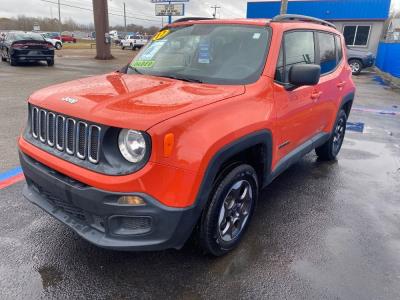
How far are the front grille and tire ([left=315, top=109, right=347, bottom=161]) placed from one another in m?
3.60

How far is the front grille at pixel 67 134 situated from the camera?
228cm

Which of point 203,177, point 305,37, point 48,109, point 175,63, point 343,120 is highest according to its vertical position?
point 305,37

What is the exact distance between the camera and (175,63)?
3.49 meters

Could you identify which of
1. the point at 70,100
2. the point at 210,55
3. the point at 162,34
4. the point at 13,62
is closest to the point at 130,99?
the point at 70,100

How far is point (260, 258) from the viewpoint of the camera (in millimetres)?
2893

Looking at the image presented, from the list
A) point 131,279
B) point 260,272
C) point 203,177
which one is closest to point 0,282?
point 131,279

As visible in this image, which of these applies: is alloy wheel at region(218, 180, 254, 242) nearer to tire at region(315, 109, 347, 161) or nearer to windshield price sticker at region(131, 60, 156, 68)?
windshield price sticker at region(131, 60, 156, 68)

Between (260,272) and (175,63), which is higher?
(175,63)

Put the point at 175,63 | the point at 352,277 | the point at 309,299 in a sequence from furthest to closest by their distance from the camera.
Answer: the point at 175,63
the point at 352,277
the point at 309,299

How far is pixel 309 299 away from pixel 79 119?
1.99 meters

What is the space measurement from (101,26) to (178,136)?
22264 mm

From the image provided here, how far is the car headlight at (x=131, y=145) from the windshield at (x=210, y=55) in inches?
43.0

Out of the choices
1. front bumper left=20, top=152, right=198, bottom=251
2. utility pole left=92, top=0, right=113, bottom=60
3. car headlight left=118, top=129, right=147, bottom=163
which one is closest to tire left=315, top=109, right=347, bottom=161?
front bumper left=20, top=152, right=198, bottom=251

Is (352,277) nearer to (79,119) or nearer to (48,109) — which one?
(79,119)
